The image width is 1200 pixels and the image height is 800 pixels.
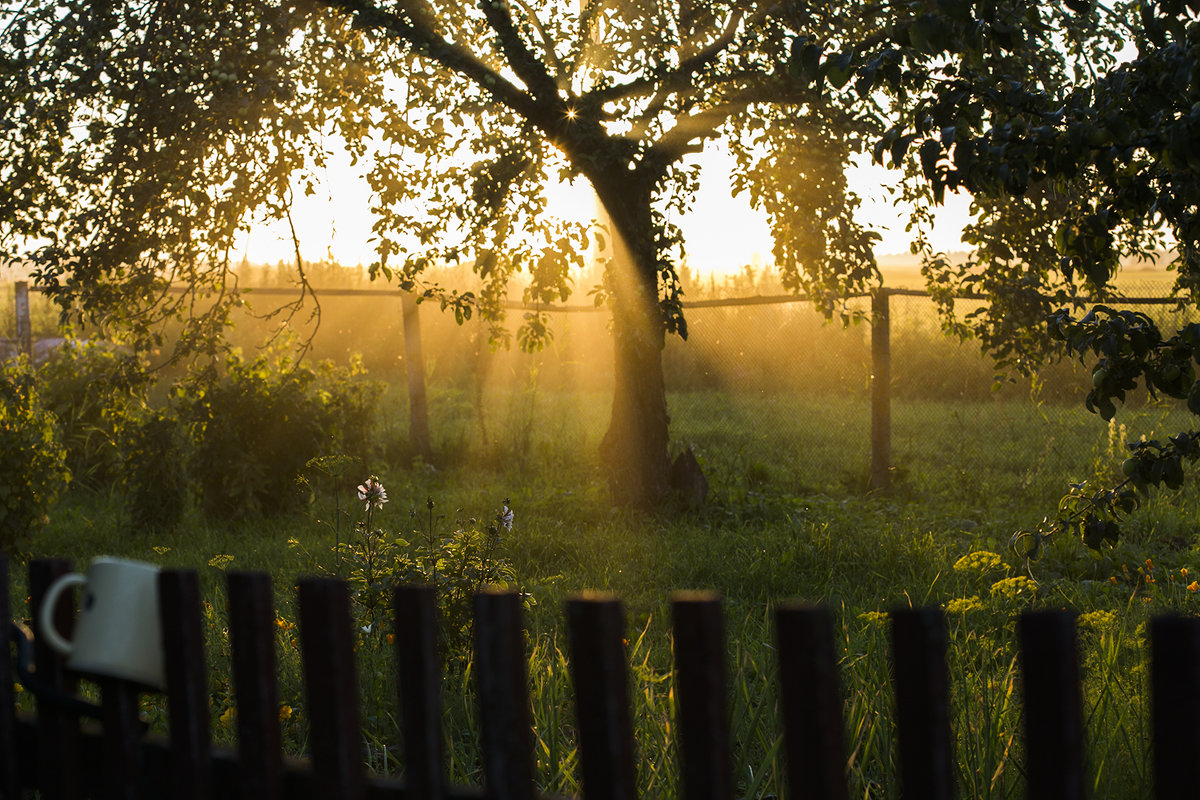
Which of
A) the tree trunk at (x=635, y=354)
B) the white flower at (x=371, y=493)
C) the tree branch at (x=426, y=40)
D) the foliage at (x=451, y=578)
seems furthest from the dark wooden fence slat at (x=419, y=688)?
the tree trunk at (x=635, y=354)

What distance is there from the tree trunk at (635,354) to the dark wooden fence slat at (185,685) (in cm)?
494

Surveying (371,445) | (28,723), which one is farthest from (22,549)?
(28,723)

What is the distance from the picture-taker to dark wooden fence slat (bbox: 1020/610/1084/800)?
949mm

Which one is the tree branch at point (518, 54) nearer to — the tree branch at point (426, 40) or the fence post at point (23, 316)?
the tree branch at point (426, 40)

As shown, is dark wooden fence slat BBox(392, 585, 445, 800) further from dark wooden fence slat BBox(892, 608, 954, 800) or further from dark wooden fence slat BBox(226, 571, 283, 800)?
dark wooden fence slat BBox(892, 608, 954, 800)

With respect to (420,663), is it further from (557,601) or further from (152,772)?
(557,601)

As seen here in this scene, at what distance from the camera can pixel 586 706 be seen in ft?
3.52

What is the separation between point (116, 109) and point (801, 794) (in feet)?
18.7

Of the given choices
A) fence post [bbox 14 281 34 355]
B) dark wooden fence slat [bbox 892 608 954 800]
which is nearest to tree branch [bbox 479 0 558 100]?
dark wooden fence slat [bbox 892 608 954 800]

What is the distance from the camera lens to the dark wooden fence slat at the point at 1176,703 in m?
0.90

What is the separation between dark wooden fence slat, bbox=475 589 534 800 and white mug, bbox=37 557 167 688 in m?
0.60

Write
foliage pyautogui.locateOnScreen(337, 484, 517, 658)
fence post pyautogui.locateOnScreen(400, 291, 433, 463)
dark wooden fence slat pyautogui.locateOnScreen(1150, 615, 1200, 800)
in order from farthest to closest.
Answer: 1. fence post pyautogui.locateOnScreen(400, 291, 433, 463)
2. foliage pyautogui.locateOnScreen(337, 484, 517, 658)
3. dark wooden fence slat pyautogui.locateOnScreen(1150, 615, 1200, 800)

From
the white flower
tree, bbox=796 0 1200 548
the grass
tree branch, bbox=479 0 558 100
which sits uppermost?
tree branch, bbox=479 0 558 100

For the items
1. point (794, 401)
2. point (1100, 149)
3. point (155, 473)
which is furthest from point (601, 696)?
point (794, 401)
